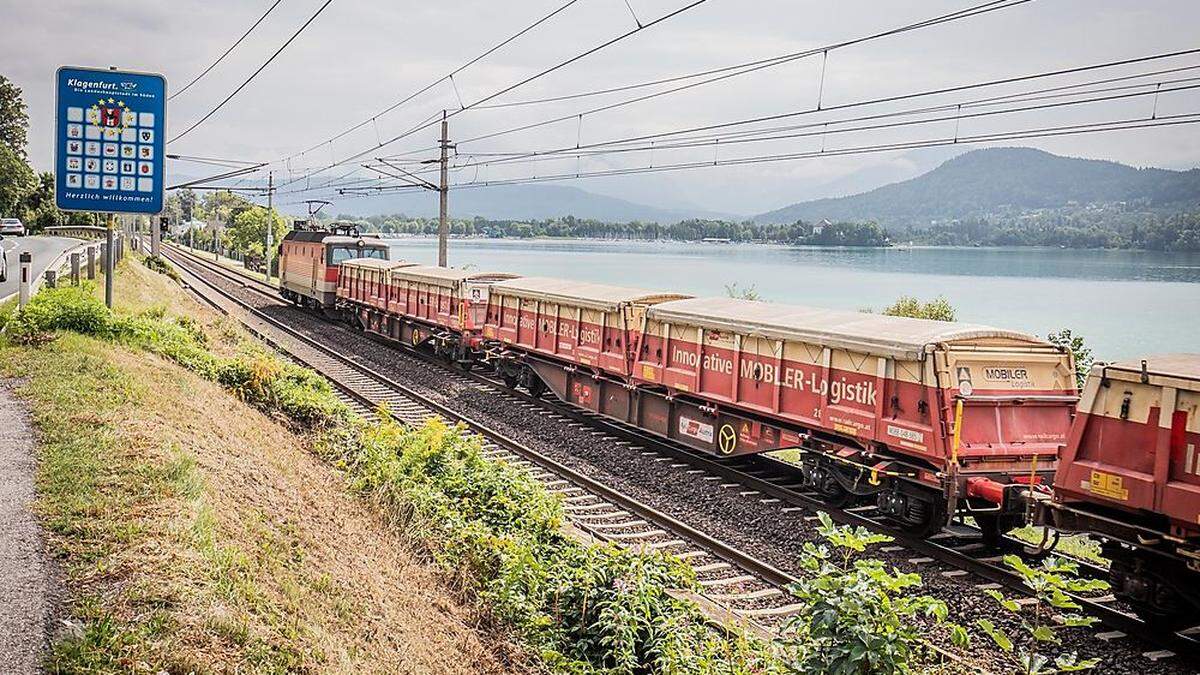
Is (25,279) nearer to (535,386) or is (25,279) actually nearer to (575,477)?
(535,386)

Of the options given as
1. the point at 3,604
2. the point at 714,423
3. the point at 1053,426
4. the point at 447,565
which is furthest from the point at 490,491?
the point at 1053,426

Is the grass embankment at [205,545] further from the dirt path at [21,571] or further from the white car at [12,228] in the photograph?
the white car at [12,228]

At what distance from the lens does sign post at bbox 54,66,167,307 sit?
615 inches

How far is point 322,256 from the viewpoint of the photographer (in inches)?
1476

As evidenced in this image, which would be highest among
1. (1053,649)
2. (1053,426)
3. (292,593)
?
(1053,426)

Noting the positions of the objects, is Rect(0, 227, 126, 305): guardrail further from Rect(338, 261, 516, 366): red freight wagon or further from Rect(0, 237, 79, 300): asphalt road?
Rect(338, 261, 516, 366): red freight wagon

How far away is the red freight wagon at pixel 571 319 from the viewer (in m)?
17.8

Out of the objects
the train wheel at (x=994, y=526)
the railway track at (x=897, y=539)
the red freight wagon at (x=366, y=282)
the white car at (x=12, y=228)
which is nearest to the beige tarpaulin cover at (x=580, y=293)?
the railway track at (x=897, y=539)

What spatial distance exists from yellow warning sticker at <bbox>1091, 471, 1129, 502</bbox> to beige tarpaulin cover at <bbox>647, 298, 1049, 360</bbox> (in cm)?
255

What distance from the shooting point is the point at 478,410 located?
20.1 meters

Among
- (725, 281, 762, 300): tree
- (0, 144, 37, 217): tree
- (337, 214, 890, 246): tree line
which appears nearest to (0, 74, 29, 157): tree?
(0, 144, 37, 217): tree

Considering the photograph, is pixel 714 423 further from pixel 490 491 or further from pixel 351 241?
pixel 351 241

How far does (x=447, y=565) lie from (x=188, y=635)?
383 cm

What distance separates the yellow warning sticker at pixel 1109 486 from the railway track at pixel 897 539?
1.12 m
